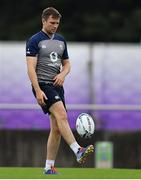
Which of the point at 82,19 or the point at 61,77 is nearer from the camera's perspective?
the point at 61,77

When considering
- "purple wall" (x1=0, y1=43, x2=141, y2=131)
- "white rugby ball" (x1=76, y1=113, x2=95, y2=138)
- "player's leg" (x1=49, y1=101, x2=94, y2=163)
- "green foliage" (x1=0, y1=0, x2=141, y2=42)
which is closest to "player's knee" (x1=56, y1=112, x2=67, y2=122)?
"player's leg" (x1=49, y1=101, x2=94, y2=163)

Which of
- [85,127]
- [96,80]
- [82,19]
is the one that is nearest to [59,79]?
[85,127]

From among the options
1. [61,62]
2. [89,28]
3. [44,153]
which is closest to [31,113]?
[44,153]

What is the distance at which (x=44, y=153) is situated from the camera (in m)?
19.1

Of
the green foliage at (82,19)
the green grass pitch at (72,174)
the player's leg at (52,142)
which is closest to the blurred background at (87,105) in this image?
the green grass pitch at (72,174)

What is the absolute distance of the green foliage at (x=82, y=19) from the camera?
112 ft

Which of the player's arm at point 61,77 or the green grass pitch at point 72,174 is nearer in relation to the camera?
the green grass pitch at point 72,174

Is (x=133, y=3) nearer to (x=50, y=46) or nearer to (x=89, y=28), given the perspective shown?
(x=89, y=28)

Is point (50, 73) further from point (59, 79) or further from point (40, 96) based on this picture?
point (40, 96)

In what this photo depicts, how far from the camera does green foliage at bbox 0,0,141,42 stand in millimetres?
34156

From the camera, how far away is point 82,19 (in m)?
35.2

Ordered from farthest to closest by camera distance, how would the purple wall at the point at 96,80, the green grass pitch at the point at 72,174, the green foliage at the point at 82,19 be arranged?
the green foliage at the point at 82,19 < the purple wall at the point at 96,80 < the green grass pitch at the point at 72,174

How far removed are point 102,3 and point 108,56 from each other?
12597 mm

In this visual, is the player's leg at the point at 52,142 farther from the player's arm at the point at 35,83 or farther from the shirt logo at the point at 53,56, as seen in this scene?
the shirt logo at the point at 53,56
